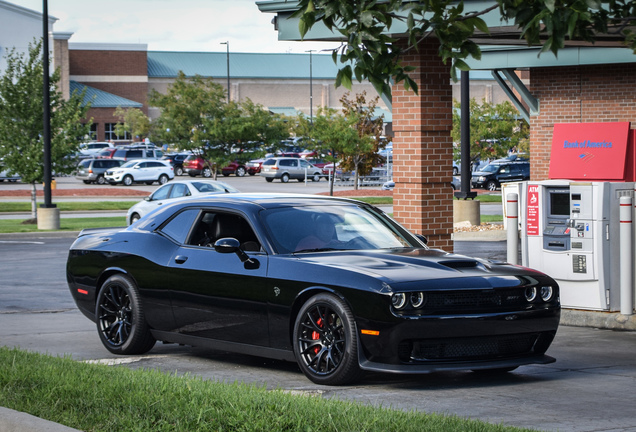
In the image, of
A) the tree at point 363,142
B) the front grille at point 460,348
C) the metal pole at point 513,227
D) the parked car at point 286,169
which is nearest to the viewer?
the front grille at point 460,348

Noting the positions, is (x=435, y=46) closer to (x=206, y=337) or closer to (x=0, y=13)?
(x=206, y=337)

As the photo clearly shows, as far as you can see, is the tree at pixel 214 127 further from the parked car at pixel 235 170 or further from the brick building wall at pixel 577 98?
the brick building wall at pixel 577 98

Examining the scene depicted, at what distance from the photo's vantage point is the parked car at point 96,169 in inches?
2355

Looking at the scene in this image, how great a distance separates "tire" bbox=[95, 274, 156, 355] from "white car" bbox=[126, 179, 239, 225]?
1717 cm

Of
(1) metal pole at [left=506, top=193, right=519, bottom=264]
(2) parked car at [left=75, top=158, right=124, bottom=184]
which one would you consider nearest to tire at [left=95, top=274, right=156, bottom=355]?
(1) metal pole at [left=506, top=193, right=519, bottom=264]

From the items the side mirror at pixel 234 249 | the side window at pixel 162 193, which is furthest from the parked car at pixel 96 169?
the side mirror at pixel 234 249

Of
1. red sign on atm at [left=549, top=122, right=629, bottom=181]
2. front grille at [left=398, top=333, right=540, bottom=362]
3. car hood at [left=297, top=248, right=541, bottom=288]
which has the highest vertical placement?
red sign on atm at [left=549, top=122, right=629, bottom=181]

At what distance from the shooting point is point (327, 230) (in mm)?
8594

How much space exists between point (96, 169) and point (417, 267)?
178 feet

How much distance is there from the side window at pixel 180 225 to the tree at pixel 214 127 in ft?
113

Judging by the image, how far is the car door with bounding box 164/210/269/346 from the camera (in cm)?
820

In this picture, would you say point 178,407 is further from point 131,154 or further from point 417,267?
point 131,154

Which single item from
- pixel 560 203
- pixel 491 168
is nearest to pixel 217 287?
pixel 560 203

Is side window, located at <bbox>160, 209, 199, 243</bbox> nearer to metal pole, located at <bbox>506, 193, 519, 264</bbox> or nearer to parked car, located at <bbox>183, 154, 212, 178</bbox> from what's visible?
→ metal pole, located at <bbox>506, 193, 519, 264</bbox>
